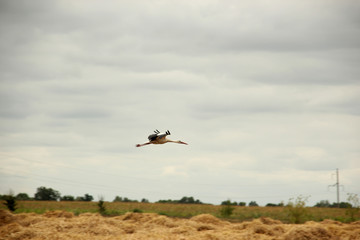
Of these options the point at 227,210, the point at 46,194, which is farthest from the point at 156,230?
the point at 46,194

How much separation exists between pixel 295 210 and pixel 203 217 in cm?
1061

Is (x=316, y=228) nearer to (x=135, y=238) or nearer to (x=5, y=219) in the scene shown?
(x=135, y=238)

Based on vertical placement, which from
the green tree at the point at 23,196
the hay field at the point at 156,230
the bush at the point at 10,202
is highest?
the green tree at the point at 23,196

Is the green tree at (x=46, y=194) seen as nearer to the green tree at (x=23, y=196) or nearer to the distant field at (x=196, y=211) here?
the green tree at (x=23, y=196)

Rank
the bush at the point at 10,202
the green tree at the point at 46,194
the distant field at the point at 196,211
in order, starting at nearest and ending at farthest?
the bush at the point at 10,202 < the distant field at the point at 196,211 < the green tree at the point at 46,194

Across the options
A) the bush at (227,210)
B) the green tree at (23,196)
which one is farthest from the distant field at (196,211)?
the green tree at (23,196)

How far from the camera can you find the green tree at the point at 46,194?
100250mm

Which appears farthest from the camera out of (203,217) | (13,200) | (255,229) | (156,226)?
(13,200)

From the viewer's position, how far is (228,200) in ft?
168

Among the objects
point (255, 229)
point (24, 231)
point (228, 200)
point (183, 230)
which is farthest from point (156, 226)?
point (228, 200)

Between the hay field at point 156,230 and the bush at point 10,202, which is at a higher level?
the bush at point 10,202

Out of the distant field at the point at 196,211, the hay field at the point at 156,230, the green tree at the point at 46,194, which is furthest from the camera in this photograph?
the green tree at the point at 46,194

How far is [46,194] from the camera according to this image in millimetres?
101625

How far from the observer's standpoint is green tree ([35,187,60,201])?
329 feet
